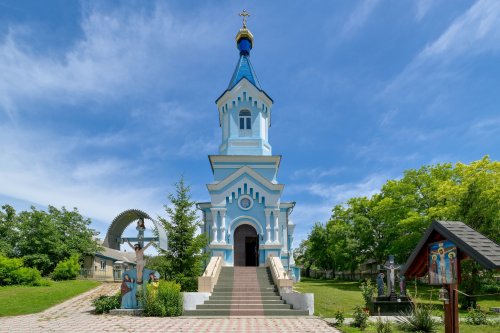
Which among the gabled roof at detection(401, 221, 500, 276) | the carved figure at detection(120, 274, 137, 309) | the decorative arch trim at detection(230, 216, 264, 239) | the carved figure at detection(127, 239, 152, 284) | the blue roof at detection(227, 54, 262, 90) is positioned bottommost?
the carved figure at detection(120, 274, 137, 309)

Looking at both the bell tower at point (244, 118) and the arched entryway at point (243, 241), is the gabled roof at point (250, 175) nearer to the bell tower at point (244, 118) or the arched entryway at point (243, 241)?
the bell tower at point (244, 118)

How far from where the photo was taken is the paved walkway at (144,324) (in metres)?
11.4

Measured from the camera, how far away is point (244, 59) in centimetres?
3200

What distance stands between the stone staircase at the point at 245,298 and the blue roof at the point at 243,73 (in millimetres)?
14831

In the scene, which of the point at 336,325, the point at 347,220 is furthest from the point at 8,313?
the point at 347,220

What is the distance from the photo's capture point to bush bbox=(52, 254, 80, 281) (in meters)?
27.2

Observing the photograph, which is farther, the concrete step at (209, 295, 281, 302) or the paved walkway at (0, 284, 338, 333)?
the concrete step at (209, 295, 281, 302)

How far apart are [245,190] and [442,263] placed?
19342 millimetres

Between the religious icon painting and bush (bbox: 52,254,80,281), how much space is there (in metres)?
26.1

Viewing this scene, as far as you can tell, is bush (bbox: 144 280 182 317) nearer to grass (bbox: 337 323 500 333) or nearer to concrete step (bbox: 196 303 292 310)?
concrete step (bbox: 196 303 292 310)

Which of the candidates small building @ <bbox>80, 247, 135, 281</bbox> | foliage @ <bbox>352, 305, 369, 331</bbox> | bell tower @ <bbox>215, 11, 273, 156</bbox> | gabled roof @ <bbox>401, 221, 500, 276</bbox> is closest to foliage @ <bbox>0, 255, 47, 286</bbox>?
small building @ <bbox>80, 247, 135, 281</bbox>

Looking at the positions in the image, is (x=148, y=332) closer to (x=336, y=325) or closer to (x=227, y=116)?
(x=336, y=325)

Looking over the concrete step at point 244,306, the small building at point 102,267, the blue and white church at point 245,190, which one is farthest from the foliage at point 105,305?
the small building at point 102,267

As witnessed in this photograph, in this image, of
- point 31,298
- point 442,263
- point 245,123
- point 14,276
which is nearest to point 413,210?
point 245,123
